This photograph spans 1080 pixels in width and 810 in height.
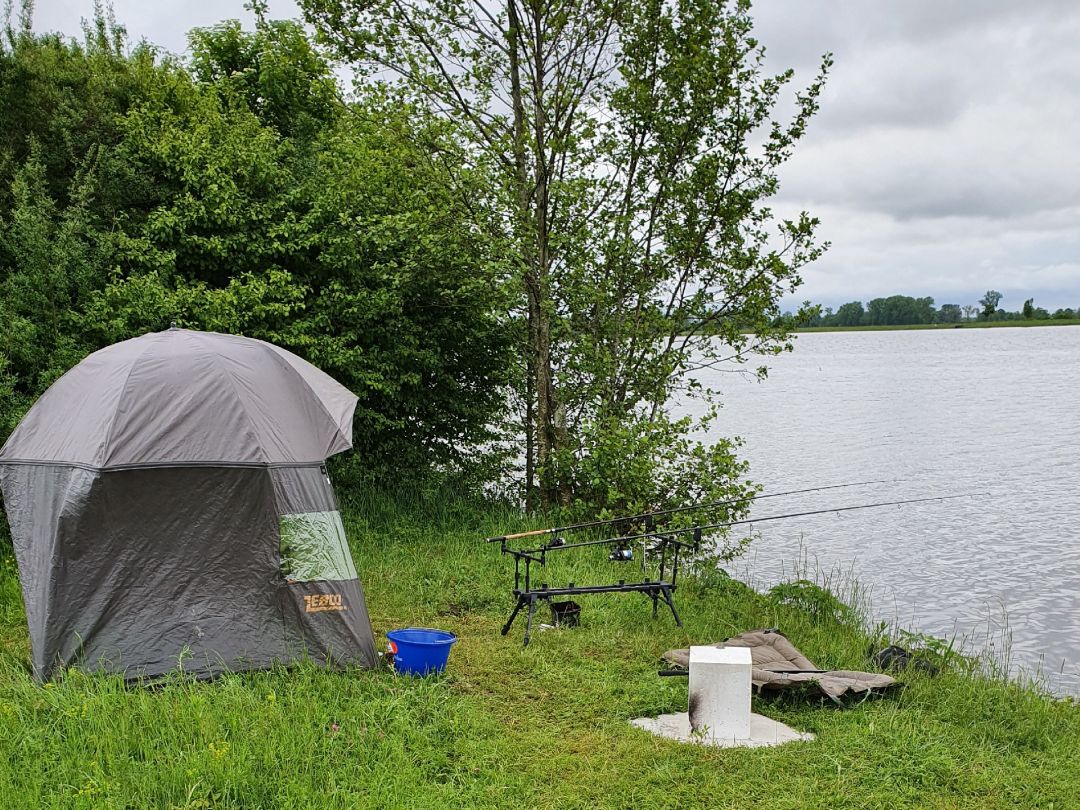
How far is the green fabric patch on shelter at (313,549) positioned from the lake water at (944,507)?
604 cm

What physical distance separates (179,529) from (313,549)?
80 cm

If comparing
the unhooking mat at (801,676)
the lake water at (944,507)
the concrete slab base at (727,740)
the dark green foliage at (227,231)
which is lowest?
the lake water at (944,507)

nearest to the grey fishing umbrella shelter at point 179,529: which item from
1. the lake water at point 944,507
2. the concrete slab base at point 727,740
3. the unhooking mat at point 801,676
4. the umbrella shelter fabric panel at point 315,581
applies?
the umbrella shelter fabric panel at point 315,581

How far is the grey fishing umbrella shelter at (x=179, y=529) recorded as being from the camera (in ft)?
18.3

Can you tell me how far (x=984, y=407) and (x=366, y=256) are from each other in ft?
75.6

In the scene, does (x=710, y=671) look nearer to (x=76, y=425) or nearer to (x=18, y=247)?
(x=76, y=425)

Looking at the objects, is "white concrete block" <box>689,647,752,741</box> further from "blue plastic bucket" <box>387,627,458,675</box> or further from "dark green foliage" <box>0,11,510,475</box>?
"dark green foliage" <box>0,11,510,475</box>

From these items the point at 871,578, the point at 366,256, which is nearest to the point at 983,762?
the point at 871,578

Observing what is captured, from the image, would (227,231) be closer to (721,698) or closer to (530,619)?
(530,619)

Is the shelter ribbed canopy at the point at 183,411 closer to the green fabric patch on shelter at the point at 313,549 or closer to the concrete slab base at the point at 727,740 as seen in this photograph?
the green fabric patch on shelter at the point at 313,549

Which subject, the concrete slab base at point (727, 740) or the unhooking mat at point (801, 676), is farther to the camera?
the unhooking mat at point (801, 676)

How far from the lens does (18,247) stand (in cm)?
930

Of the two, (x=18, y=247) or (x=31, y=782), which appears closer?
(x=31, y=782)

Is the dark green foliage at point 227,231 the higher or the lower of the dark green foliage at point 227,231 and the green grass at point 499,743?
the higher
